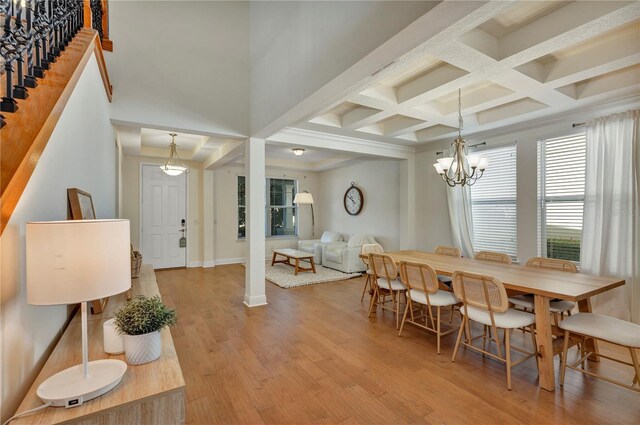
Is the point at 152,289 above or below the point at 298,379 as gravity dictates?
above


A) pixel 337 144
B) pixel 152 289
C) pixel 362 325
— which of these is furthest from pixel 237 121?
pixel 362 325

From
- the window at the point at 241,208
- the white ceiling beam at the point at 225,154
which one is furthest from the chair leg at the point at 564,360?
the window at the point at 241,208

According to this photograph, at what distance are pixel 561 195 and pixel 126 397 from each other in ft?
15.9

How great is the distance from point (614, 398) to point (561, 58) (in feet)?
9.37

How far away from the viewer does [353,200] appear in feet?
24.7

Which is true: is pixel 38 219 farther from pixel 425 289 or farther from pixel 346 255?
pixel 346 255

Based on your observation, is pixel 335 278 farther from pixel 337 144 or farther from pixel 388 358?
pixel 388 358

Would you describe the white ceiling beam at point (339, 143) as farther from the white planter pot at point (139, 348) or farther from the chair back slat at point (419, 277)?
the white planter pot at point (139, 348)

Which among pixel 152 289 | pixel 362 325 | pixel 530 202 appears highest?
pixel 530 202

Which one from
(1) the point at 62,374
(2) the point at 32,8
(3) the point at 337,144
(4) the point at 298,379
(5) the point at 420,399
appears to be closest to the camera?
(1) the point at 62,374

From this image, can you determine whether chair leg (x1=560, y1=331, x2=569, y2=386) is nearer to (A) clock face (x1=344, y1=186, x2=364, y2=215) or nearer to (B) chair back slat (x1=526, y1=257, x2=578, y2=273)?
(B) chair back slat (x1=526, y1=257, x2=578, y2=273)

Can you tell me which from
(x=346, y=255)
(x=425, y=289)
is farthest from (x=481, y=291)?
(x=346, y=255)

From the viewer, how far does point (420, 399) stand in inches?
83.7

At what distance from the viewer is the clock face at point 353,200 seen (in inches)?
286
